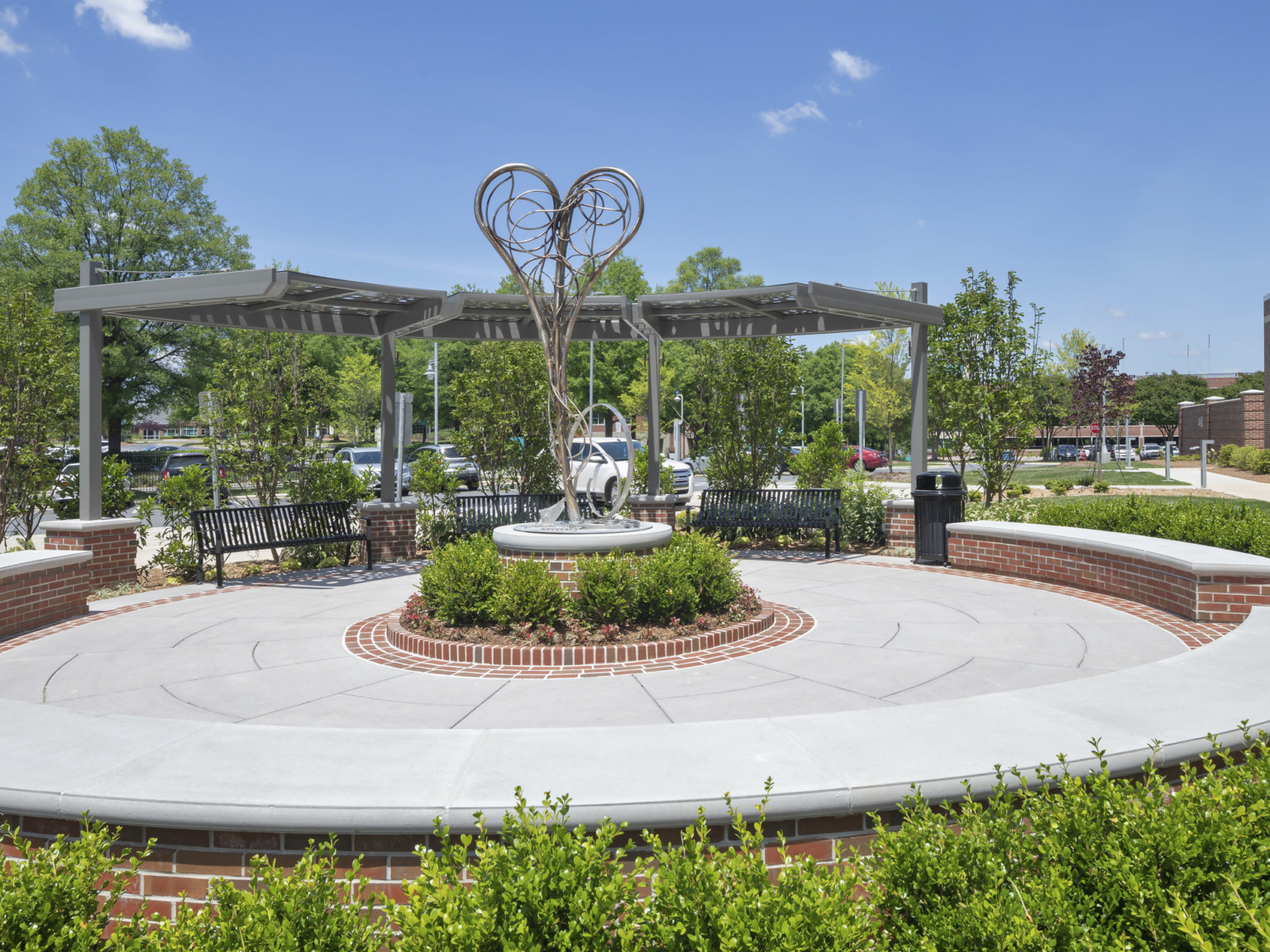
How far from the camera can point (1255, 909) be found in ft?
7.38

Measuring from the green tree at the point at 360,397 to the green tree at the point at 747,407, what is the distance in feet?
105

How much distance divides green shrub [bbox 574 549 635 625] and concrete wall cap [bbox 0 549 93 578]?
4.98 m

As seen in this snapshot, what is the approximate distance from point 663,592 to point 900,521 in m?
6.21

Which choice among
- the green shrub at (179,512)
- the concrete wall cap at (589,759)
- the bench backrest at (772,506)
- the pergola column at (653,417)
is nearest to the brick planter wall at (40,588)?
the green shrub at (179,512)

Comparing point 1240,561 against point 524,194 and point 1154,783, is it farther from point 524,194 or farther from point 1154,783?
point 524,194

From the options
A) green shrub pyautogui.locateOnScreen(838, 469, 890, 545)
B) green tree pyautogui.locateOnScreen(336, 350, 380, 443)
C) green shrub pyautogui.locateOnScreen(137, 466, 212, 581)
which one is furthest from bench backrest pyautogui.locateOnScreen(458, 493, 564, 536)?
green tree pyautogui.locateOnScreen(336, 350, 380, 443)

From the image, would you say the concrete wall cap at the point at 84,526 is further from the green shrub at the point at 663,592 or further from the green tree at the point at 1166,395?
the green tree at the point at 1166,395

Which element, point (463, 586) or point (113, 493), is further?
point (113, 493)

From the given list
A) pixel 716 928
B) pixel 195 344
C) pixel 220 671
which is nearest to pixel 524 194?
pixel 220 671

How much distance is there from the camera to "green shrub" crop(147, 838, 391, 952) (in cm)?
228

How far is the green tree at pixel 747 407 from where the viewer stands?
13.8 metres

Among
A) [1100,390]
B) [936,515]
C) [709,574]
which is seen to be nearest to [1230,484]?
[1100,390]

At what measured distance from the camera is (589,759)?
335 cm

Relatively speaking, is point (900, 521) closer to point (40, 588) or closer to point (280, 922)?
point (40, 588)
